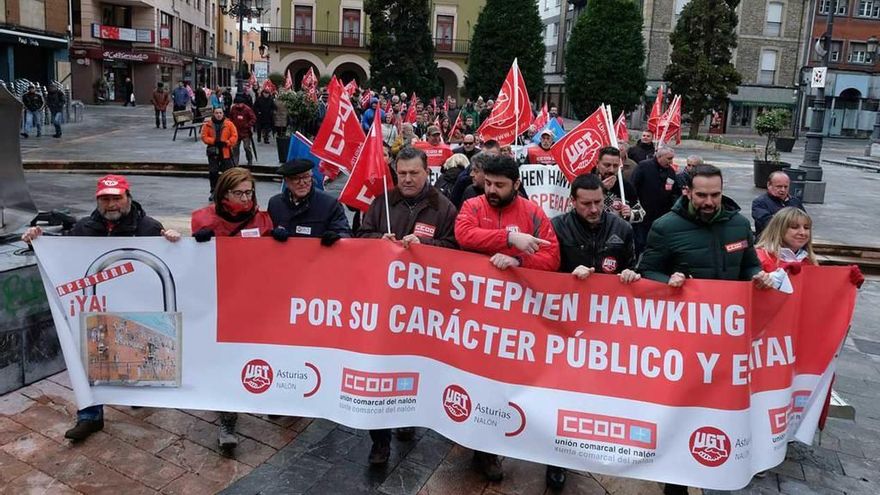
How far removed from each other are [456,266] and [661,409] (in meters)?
1.39

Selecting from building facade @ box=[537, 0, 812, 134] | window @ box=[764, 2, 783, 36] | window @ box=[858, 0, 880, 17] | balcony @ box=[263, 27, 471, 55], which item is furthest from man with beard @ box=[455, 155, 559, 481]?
window @ box=[858, 0, 880, 17]

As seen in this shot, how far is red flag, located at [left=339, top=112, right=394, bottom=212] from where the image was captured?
515 centimetres

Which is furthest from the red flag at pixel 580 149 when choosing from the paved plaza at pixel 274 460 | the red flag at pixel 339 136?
the paved plaza at pixel 274 460

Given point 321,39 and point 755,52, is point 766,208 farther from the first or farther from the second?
point 321,39

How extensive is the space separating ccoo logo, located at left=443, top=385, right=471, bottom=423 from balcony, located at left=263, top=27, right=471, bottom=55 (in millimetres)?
54017

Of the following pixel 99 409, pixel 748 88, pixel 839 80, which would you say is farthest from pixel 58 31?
pixel 839 80

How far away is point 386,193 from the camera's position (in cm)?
480

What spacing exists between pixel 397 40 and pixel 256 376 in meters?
40.5

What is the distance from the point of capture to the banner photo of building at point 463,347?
388 centimetres

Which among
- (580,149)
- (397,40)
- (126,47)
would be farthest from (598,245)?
(126,47)

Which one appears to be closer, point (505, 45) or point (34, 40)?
point (34, 40)

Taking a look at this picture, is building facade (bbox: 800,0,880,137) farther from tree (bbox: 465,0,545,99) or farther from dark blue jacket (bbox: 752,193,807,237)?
dark blue jacket (bbox: 752,193,807,237)

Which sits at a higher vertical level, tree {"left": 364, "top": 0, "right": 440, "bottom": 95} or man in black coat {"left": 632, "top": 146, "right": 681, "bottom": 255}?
tree {"left": 364, "top": 0, "right": 440, "bottom": 95}

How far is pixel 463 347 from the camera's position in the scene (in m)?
4.20
